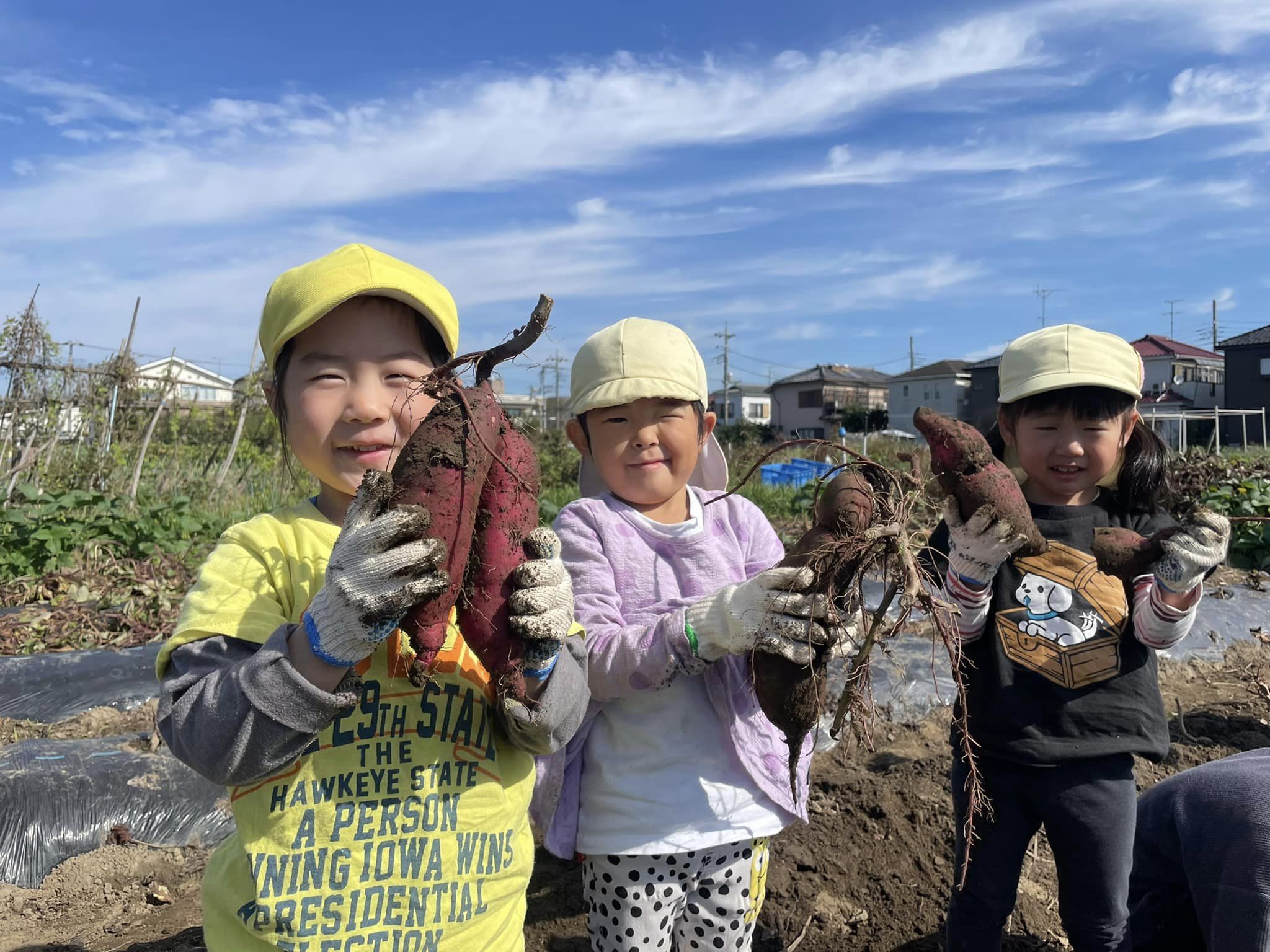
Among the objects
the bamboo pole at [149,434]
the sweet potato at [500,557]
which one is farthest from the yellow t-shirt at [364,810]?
the bamboo pole at [149,434]

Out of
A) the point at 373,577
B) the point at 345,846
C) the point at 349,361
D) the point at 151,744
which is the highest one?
the point at 349,361

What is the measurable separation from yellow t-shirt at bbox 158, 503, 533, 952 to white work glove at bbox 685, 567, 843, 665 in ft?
1.61

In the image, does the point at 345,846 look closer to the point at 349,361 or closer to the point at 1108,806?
the point at 349,361

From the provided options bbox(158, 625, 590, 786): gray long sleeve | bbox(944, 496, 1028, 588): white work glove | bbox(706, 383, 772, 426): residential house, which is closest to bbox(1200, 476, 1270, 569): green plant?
bbox(944, 496, 1028, 588): white work glove

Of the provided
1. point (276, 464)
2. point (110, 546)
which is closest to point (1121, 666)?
point (110, 546)

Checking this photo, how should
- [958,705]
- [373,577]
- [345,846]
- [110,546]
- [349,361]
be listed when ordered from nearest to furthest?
[373,577], [345,846], [349,361], [958,705], [110,546]

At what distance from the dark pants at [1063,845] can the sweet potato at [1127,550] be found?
1.65ft

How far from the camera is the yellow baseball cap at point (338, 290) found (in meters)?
1.41

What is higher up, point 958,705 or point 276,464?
point 276,464

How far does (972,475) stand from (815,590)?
1.83 ft

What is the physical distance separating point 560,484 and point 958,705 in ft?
33.4

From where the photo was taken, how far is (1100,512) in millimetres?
2363

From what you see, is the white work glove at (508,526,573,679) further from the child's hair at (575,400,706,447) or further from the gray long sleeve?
the child's hair at (575,400,706,447)

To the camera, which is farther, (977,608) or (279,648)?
(977,608)
